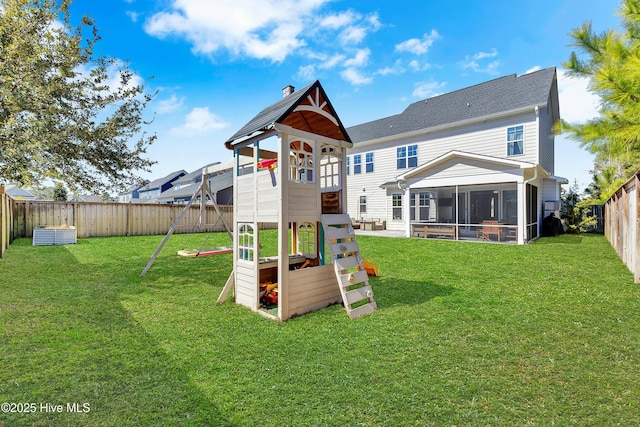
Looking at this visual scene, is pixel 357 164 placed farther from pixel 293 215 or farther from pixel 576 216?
pixel 293 215

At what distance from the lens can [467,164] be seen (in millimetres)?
13641

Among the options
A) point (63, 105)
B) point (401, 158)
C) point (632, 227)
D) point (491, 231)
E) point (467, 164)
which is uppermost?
point (401, 158)

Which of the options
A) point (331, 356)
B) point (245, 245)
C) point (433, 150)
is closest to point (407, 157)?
point (433, 150)

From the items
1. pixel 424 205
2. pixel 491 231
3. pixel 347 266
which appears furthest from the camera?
pixel 424 205

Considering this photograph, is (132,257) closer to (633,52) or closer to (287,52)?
(287,52)

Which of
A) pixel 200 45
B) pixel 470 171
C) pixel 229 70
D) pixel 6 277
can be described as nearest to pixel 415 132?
pixel 470 171

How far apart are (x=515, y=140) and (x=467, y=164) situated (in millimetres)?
3801

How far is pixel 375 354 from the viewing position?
136 inches

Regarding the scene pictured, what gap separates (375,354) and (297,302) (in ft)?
5.78

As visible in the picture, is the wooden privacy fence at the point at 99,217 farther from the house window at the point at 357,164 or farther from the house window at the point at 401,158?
the house window at the point at 401,158

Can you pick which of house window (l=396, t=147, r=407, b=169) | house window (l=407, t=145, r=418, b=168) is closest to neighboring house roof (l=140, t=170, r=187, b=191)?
house window (l=396, t=147, r=407, b=169)

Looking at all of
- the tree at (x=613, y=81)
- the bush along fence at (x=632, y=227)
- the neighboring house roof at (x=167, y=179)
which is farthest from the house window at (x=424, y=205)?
the neighboring house roof at (x=167, y=179)

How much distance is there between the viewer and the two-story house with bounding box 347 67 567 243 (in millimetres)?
13578

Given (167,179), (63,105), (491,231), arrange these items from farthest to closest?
(167,179) → (491,231) → (63,105)
